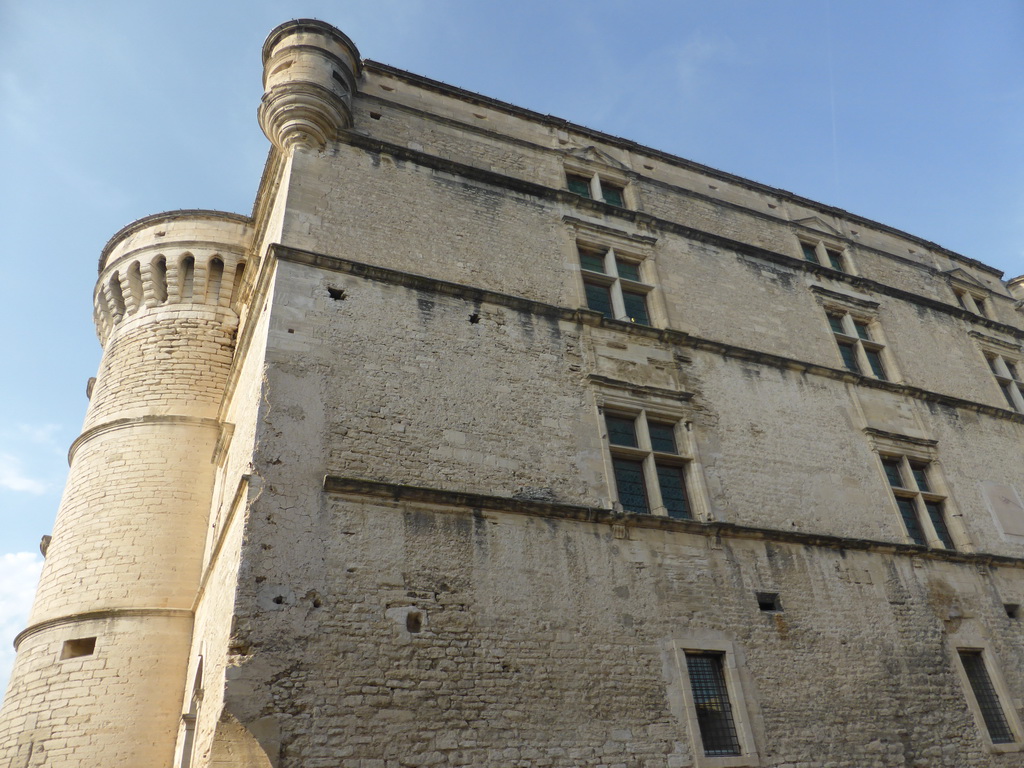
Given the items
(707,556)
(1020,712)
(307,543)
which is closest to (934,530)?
(1020,712)

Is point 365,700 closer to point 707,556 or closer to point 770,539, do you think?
point 707,556

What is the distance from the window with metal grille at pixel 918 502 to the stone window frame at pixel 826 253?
445 centimetres

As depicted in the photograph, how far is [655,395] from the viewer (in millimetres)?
10180

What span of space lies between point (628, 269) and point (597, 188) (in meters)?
1.77

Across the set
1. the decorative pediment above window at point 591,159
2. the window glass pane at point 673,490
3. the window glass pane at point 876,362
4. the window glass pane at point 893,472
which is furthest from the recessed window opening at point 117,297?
the window glass pane at point 876,362

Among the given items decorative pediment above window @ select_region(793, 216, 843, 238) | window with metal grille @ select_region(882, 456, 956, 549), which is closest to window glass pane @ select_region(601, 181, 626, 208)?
decorative pediment above window @ select_region(793, 216, 843, 238)

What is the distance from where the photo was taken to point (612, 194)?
1326 cm

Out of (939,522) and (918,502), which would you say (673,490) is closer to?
(918,502)

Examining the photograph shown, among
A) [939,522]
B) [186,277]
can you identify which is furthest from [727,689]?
[186,277]

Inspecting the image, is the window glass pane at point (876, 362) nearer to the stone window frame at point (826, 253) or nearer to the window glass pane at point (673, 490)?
the stone window frame at point (826, 253)

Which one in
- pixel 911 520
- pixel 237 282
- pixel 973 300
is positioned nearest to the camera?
pixel 911 520

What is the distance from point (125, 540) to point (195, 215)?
5915 millimetres

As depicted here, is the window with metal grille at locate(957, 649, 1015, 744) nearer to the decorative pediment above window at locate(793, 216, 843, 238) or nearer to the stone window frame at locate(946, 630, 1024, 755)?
the stone window frame at locate(946, 630, 1024, 755)

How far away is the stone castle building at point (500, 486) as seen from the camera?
7.22 m
